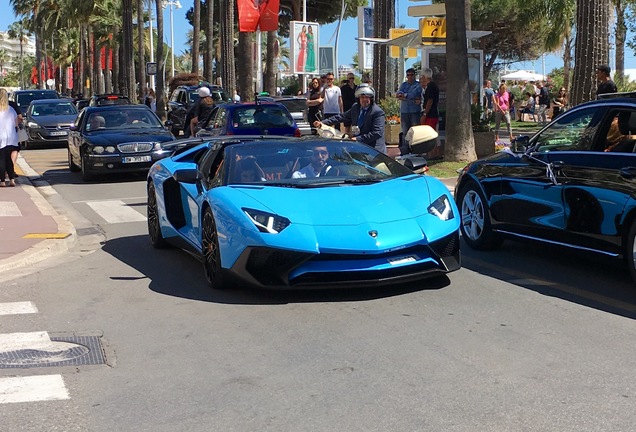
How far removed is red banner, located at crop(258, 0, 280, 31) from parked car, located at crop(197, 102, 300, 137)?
15.1 meters

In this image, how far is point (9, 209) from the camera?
44.9ft

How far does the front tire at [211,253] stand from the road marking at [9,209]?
612cm

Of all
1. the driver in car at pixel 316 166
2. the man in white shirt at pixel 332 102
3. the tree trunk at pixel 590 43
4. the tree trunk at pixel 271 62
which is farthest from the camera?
the tree trunk at pixel 271 62

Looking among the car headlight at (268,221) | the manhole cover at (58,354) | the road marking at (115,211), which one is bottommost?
the manhole cover at (58,354)

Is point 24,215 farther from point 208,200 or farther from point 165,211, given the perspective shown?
point 208,200

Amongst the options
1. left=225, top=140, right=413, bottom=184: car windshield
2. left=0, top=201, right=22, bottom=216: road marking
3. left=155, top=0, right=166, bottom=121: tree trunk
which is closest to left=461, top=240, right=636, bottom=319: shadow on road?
left=225, top=140, right=413, bottom=184: car windshield

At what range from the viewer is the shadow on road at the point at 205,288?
7.44 meters

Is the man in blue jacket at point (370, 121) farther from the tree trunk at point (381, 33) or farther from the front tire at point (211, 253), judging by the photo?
the tree trunk at point (381, 33)

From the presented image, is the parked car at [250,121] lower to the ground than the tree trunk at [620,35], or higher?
lower

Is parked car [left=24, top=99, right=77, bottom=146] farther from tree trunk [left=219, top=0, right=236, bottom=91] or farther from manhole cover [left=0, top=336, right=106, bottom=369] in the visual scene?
manhole cover [left=0, top=336, right=106, bottom=369]

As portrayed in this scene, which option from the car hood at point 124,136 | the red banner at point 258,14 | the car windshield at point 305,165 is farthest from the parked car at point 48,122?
the car windshield at point 305,165

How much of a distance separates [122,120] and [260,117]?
12.2 feet

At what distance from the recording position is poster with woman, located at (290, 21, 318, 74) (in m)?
39.0

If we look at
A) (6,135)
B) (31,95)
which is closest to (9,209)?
(6,135)
